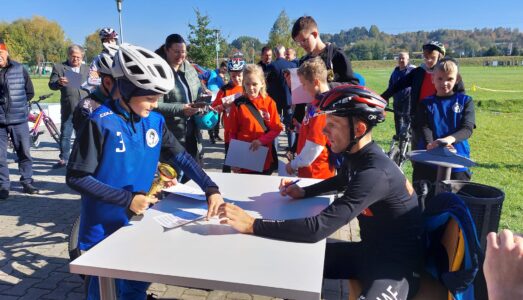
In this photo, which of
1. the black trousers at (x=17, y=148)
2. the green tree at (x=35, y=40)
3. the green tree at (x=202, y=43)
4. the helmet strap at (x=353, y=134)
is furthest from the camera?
the green tree at (x=35, y=40)

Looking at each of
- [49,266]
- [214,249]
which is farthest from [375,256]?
[49,266]

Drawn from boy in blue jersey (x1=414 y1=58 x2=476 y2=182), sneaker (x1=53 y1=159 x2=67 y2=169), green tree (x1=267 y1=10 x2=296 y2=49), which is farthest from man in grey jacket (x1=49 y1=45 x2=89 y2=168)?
green tree (x1=267 y1=10 x2=296 y2=49)

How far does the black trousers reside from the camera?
19.7 feet

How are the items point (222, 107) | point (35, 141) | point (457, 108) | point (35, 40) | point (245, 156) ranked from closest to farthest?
point (457, 108) → point (245, 156) → point (222, 107) → point (35, 141) → point (35, 40)

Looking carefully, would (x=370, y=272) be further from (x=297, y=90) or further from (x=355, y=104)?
(x=297, y=90)

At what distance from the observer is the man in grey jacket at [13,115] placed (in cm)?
586

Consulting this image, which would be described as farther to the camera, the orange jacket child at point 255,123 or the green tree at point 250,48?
the green tree at point 250,48

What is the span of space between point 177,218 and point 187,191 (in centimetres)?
52

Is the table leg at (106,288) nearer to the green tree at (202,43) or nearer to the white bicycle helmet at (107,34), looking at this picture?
the white bicycle helmet at (107,34)

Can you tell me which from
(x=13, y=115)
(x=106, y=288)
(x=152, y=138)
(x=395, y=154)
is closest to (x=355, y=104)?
(x=152, y=138)

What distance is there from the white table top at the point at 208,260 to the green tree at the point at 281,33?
110 feet

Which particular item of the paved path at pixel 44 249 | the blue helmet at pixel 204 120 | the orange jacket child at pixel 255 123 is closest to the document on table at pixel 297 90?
the orange jacket child at pixel 255 123

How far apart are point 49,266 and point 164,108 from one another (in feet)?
6.34

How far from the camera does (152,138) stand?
99.0 inches
